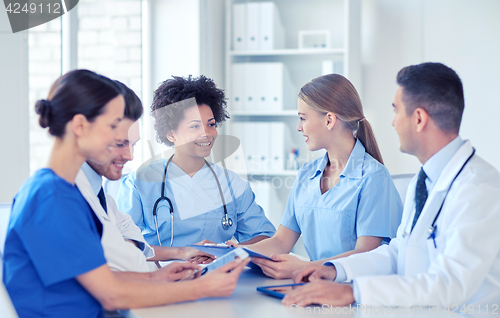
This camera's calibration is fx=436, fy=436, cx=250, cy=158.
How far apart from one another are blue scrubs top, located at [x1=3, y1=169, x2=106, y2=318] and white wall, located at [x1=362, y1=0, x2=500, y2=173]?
270 centimetres

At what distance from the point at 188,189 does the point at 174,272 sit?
0.67 metres

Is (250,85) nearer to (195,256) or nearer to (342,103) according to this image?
(342,103)

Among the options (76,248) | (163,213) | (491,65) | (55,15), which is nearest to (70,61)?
(55,15)

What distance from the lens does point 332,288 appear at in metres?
1.02

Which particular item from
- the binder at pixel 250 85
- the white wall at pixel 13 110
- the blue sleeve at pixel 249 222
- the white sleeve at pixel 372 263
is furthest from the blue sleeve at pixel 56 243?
the binder at pixel 250 85

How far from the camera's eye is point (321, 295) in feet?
3.29

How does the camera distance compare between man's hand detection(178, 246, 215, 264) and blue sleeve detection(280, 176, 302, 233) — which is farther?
blue sleeve detection(280, 176, 302, 233)

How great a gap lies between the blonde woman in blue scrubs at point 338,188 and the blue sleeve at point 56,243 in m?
0.77

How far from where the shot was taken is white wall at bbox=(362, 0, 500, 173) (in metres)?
3.06

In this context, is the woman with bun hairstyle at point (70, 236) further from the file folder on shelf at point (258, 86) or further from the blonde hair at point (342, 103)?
the file folder on shelf at point (258, 86)

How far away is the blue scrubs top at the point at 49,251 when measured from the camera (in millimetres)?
903

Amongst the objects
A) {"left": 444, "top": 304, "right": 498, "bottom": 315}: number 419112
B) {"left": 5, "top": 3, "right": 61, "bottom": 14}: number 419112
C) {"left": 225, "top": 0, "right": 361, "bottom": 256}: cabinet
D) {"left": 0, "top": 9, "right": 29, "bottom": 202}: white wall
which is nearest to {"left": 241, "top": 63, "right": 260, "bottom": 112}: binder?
{"left": 225, "top": 0, "right": 361, "bottom": 256}: cabinet

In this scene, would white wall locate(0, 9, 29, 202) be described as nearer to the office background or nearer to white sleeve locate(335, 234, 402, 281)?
the office background

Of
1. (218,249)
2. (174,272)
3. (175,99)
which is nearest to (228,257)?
(174,272)
